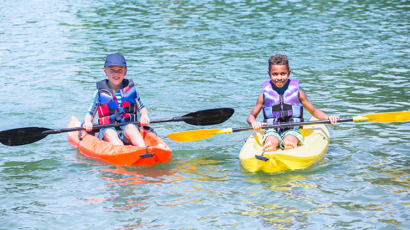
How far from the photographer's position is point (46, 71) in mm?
11180

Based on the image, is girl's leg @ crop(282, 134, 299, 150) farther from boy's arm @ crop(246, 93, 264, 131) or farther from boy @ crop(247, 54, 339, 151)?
boy's arm @ crop(246, 93, 264, 131)

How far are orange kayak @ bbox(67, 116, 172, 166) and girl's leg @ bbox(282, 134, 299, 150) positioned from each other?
1316 millimetres

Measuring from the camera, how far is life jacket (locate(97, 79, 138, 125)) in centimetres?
630

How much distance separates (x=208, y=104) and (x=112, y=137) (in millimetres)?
2681

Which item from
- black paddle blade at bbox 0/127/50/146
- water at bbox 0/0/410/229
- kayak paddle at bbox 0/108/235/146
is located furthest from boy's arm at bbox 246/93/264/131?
black paddle blade at bbox 0/127/50/146

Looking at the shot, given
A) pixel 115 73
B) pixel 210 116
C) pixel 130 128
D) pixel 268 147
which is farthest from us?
pixel 210 116

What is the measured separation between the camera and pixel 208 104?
27.9 ft

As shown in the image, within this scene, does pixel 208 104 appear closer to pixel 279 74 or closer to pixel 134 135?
pixel 134 135

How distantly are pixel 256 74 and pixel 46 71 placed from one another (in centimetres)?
459

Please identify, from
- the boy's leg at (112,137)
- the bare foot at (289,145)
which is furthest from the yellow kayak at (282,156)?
the boy's leg at (112,137)

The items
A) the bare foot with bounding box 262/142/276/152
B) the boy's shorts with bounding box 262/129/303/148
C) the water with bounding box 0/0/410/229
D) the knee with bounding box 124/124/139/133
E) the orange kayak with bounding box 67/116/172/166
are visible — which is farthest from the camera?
the knee with bounding box 124/124/139/133

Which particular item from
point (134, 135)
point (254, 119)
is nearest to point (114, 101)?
point (134, 135)

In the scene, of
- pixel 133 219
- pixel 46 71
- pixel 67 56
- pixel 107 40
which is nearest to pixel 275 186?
pixel 133 219

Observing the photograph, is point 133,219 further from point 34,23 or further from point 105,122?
point 34,23
